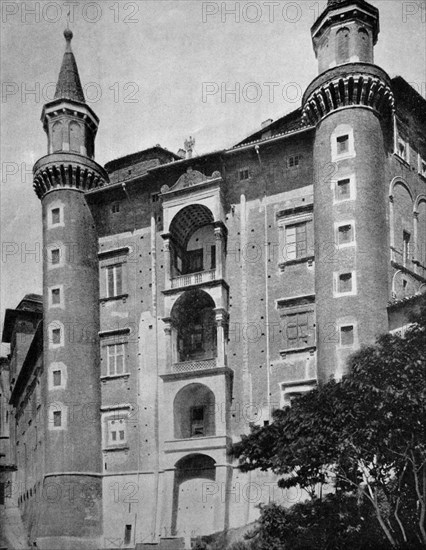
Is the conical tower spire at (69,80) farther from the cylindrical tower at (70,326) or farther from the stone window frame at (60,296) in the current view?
the stone window frame at (60,296)

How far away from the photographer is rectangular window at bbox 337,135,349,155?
1423 inches

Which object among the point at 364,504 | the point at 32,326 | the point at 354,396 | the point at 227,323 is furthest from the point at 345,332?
the point at 32,326

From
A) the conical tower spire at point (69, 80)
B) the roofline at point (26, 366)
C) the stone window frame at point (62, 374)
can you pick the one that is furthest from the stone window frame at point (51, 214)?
the roofline at point (26, 366)

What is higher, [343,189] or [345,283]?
[343,189]

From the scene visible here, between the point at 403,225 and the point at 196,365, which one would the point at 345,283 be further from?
the point at 196,365

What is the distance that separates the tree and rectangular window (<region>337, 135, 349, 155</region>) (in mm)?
13891

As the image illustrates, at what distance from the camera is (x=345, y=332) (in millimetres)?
34625

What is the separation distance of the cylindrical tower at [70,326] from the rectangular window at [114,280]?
77 cm

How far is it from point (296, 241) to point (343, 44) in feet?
30.5

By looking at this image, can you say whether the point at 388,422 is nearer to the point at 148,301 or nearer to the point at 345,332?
the point at 345,332

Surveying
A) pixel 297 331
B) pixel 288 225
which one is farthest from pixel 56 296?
pixel 297 331

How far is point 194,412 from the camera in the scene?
131 ft

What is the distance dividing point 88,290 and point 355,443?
75.8ft

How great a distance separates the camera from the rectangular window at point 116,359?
41.9 m
